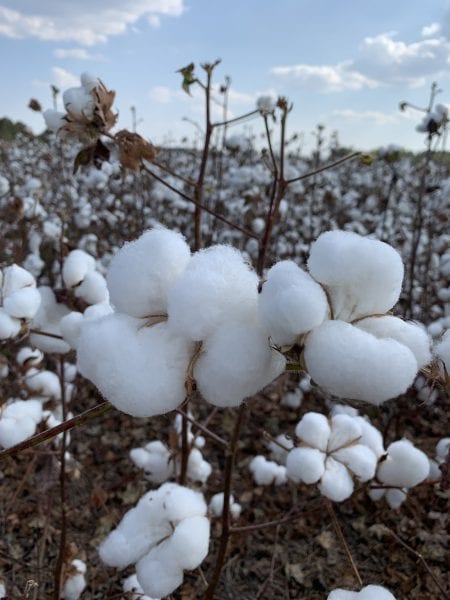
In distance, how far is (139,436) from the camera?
138 inches

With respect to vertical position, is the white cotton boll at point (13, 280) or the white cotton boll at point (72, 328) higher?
the white cotton boll at point (13, 280)

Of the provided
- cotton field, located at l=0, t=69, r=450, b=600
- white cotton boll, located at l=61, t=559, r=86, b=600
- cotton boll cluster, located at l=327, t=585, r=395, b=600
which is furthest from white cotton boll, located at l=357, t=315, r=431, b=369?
white cotton boll, located at l=61, t=559, r=86, b=600

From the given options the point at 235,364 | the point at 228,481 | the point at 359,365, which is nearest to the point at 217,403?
the point at 235,364

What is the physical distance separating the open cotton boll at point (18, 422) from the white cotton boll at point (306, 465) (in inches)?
32.5

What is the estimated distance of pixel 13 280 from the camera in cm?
148

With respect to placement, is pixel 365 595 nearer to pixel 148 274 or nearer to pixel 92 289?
pixel 148 274

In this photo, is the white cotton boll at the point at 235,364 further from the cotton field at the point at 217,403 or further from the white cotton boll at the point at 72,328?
the white cotton boll at the point at 72,328

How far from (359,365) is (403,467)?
3.84 ft

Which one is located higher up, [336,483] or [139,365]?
[139,365]

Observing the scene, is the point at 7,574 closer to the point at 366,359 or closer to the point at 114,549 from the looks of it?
the point at 114,549

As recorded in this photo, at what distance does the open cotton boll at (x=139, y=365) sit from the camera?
0.58 metres

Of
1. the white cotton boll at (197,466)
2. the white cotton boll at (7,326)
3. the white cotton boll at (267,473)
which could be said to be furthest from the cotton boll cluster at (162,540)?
the white cotton boll at (267,473)

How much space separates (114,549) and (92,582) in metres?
1.33

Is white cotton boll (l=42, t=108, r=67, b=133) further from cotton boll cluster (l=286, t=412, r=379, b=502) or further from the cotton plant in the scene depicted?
the cotton plant
